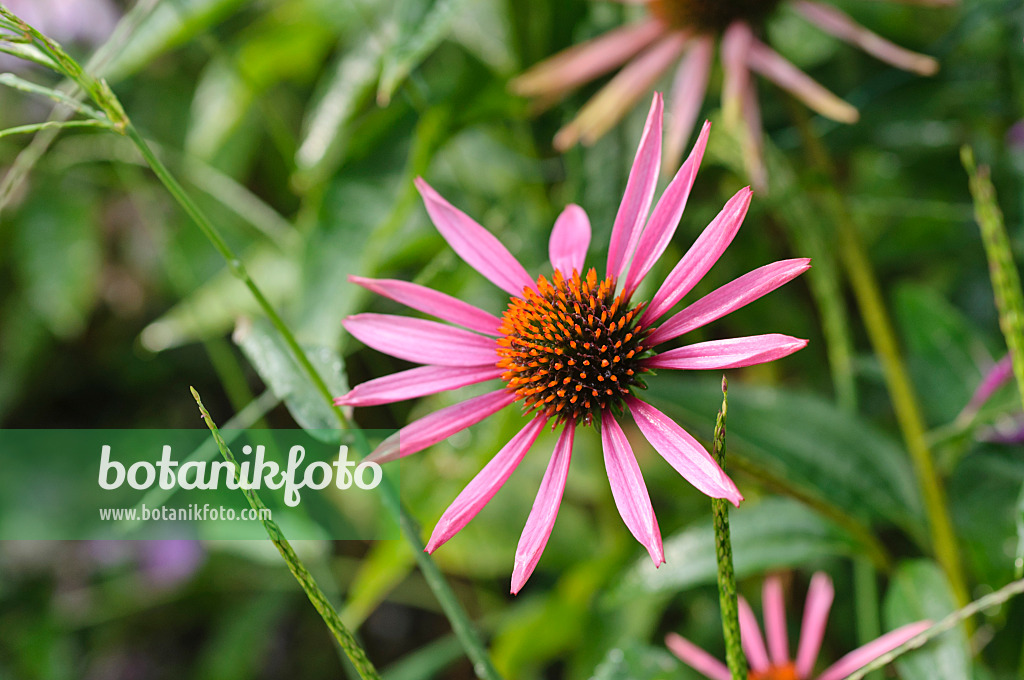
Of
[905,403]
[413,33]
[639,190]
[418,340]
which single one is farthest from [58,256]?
[905,403]

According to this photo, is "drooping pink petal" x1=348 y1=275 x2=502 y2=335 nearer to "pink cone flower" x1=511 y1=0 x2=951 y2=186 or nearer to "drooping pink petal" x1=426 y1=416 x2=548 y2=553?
"drooping pink petal" x1=426 y1=416 x2=548 y2=553

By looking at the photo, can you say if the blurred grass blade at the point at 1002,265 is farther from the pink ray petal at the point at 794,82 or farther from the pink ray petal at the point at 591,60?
the pink ray petal at the point at 591,60

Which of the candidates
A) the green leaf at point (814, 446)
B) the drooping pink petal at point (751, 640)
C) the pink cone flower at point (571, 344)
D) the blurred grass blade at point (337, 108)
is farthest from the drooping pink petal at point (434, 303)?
the blurred grass blade at point (337, 108)

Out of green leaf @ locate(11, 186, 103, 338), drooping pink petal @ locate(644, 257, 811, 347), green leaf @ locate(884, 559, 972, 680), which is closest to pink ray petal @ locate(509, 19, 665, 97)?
drooping pink petal @ locate(644, 257, 811, 347)

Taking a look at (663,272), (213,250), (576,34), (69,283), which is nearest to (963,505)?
(663,272)

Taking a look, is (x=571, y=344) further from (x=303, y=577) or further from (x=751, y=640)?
(x=751, y=640)

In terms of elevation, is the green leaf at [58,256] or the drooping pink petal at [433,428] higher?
the green leaf at [58,256]
